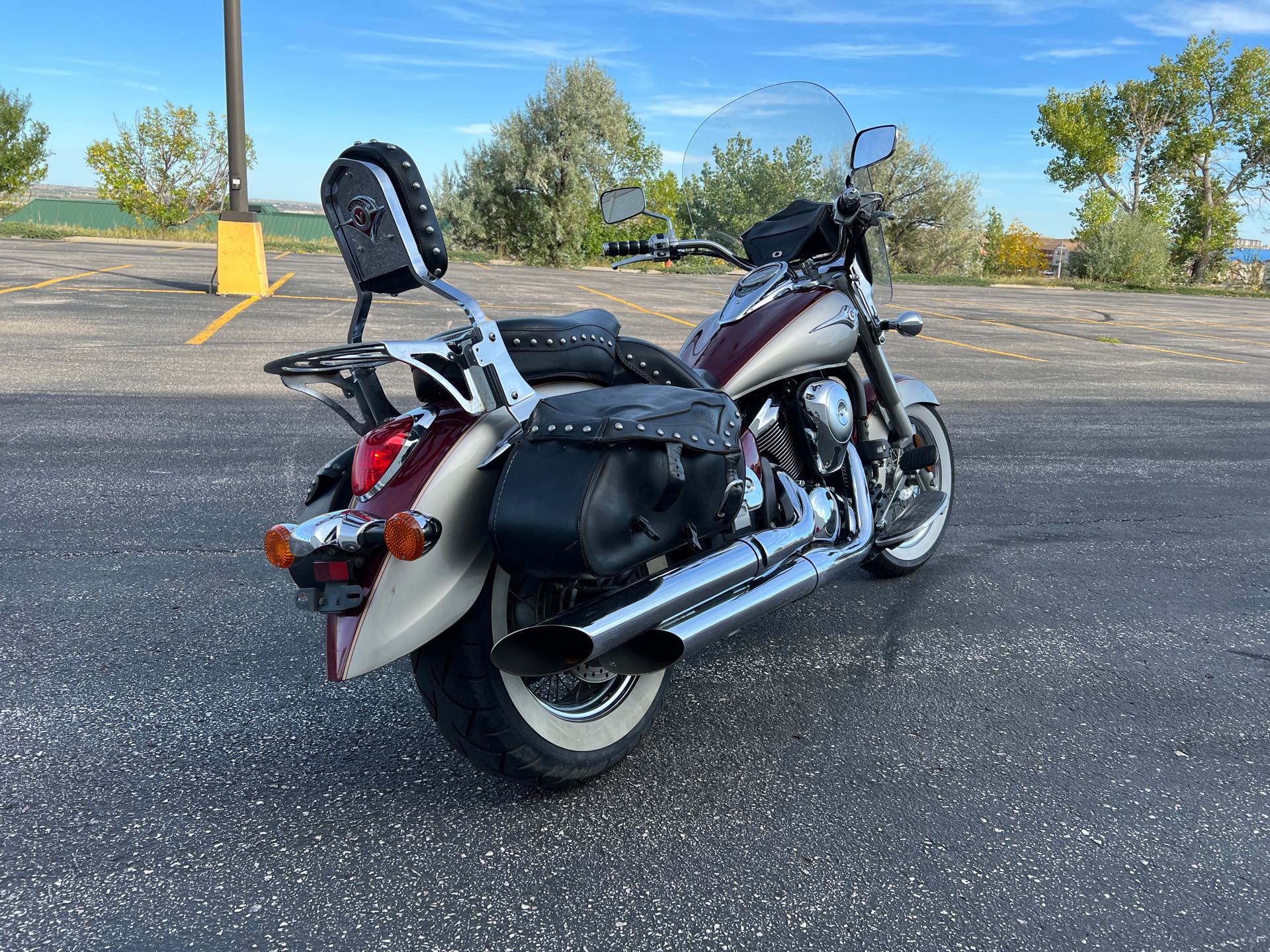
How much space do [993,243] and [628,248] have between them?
176 ft

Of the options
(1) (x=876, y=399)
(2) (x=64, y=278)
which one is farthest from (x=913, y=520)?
(2) (x=64, y=278)

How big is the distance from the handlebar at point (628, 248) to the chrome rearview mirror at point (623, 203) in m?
0.09

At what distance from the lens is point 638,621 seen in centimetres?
227

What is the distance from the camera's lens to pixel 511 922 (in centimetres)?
206

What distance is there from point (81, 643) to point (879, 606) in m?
2.87

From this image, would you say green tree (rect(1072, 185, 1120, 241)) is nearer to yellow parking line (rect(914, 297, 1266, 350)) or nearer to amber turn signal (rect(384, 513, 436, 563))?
yellow parking line (rect(914, 297, 1266, 350))

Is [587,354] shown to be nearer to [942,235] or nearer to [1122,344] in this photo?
[1122,344]

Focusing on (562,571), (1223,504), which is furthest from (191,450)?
(1223,504)

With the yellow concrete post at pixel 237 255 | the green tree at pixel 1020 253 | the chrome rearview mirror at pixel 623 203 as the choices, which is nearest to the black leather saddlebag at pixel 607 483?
the chrome rearview mirror at pixel 623 203

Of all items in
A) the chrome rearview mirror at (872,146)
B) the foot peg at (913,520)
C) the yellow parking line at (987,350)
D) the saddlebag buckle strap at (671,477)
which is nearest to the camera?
the saddlebag buckle strap at (671,477)

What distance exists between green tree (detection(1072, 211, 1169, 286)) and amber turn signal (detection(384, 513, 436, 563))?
Answer: 119 ft

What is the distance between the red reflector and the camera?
2166 mm

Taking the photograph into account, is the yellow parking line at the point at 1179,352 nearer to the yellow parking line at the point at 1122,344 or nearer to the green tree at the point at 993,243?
the yellow parking line at the point at 1122,344

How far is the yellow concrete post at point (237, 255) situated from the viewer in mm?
13680
